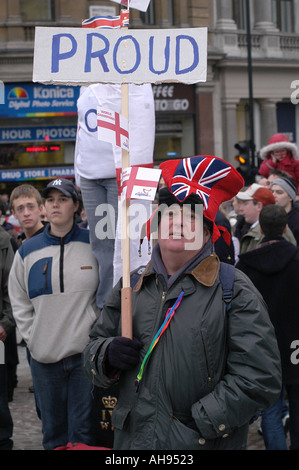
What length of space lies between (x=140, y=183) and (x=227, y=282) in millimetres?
679

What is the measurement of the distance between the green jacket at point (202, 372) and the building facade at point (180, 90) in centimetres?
1607

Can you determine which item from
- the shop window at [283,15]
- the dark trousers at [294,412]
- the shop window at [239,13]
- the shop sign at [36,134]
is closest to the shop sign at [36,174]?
the shop sign at [36,134]

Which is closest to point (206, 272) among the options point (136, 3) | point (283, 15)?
point (136, 3)

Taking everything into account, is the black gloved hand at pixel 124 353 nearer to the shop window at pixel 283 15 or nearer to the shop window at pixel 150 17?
the shop window at pixel 150 17

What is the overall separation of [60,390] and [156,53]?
2241 mm

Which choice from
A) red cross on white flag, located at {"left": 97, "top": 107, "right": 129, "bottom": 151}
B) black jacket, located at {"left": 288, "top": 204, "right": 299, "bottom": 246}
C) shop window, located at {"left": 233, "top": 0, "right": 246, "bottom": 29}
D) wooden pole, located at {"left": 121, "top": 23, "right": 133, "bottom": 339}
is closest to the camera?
wooden pole, located at {"left": 121, "top": 23, "right": 133, "bottom": 339}

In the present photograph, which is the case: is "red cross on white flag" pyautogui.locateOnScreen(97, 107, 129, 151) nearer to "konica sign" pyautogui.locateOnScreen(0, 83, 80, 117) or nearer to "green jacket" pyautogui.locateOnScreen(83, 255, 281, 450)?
"green jacket" pyautogui.locateOnScreen(83, 255, 281, 450)

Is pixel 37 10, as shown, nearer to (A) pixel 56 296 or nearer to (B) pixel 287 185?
(B) pixel 287 185

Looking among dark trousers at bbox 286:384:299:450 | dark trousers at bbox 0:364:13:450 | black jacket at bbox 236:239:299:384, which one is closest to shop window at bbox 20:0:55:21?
dark trousers at bbox 0:364:13:450

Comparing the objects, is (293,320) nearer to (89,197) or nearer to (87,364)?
(89,197)

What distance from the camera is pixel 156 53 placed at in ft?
12.0

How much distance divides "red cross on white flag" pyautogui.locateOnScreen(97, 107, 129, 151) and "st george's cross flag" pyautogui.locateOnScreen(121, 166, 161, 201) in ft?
0.61

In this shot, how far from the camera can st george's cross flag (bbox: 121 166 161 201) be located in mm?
3518

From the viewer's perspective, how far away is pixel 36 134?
2080 centimetres
